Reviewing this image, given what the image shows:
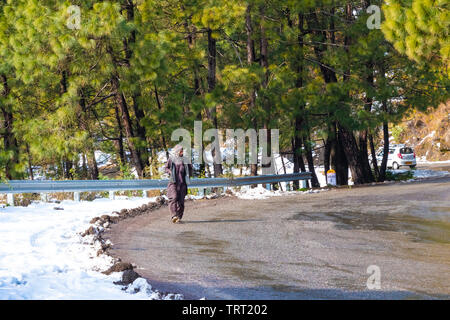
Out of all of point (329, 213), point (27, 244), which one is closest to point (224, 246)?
point (27, 244)

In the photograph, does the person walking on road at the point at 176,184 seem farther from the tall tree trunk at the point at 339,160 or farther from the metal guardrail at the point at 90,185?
the tall tree trunk at the point at 339,160

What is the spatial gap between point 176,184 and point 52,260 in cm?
571

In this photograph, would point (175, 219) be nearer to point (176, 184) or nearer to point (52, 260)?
point (176, 184)

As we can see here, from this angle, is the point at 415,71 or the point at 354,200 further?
the point at 415,71

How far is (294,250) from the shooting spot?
9.65 m

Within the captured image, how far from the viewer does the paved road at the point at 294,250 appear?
7066 millimetres

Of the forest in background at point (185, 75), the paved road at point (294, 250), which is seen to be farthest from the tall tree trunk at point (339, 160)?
the paved road at point (294, 250)

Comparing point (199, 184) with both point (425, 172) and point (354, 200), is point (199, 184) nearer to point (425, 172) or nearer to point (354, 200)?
point (354, 200)

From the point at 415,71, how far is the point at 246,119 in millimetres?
8010

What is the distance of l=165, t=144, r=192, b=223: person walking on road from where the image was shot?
13594 millimetres

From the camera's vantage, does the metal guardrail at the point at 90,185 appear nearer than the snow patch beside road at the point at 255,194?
Yes

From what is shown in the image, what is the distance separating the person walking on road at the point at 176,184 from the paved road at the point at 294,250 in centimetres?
34

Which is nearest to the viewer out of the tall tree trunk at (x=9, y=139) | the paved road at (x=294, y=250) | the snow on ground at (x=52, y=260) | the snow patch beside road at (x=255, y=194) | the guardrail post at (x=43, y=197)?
the snow on ground at (x=52, y=260)

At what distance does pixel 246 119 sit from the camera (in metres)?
26.6
